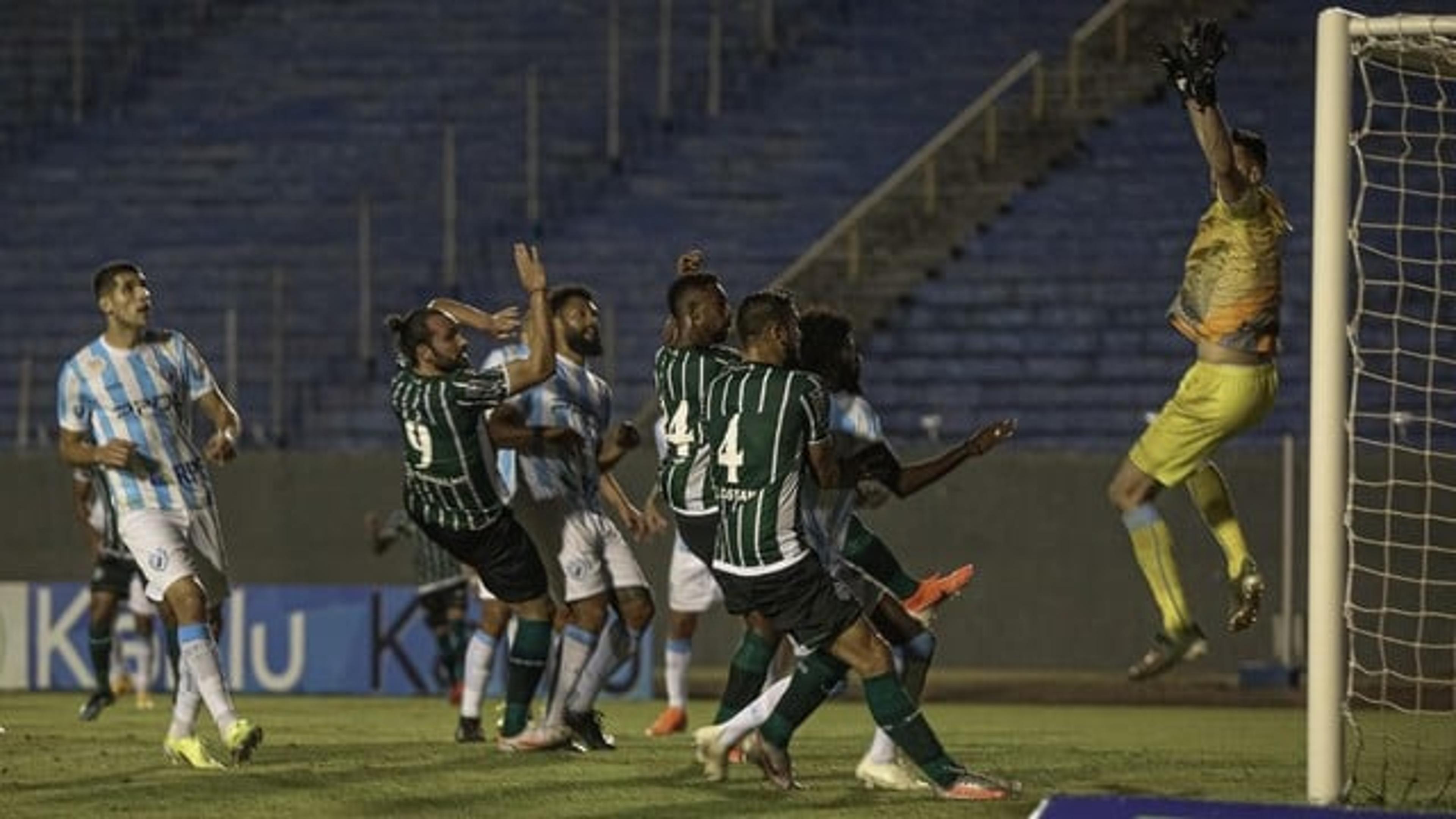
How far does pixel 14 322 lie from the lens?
92.1 ft

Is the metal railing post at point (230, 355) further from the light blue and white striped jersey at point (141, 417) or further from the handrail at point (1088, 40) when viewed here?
the light blue and white striped jersey at point (141, 417)

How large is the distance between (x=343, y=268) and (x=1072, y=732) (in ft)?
Result: 40.1

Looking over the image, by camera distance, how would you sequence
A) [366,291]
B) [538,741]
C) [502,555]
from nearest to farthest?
[538,741] < [502,555] < [366,291]

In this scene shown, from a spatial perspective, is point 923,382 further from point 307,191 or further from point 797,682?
point 797,682

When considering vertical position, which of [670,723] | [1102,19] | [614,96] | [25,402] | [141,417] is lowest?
[670,723]

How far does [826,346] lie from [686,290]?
2.18ft

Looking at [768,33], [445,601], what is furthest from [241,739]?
[768,33]

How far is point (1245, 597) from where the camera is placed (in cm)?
1233

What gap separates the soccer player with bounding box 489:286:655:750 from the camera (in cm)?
1514

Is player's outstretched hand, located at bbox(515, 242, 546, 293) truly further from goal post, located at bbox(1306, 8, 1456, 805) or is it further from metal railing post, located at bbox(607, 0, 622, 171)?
metal railing post, located at bbox(607, 0, 622, 171)

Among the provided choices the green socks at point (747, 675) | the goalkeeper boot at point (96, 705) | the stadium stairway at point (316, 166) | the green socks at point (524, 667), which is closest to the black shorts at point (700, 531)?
the green socks at point (747, 675)

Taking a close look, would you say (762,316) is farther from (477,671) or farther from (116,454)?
(477,671)

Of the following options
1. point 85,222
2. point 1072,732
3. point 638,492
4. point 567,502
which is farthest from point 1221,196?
point 85,222

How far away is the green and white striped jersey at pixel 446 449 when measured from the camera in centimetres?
1442
